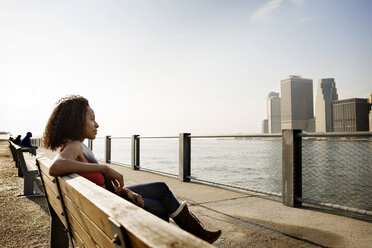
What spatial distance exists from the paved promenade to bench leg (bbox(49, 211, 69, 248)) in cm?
148

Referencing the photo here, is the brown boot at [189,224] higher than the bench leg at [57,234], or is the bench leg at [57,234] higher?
the brown boot at [189,224]

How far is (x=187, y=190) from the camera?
18.2ft

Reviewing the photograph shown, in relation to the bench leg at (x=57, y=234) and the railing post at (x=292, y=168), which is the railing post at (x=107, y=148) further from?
the bench leg at (x=57, y=234)

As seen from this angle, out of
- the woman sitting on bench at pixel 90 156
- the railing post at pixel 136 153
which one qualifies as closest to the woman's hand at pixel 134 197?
the woman sitting on bench at pixel 90 156

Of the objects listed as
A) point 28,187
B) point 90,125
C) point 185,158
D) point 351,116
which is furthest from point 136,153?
point 351,116

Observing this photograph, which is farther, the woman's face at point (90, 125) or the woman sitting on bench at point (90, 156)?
the woman's face at point (90, 125)

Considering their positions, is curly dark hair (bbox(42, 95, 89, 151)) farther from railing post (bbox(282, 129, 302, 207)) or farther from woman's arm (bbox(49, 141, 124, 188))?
railing post (bbox(282, 129, 302, 207))

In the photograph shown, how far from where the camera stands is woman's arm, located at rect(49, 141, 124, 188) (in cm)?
169

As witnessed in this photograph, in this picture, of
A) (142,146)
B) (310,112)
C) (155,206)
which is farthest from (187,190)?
(310,112)

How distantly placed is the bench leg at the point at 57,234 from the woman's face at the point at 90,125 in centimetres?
99

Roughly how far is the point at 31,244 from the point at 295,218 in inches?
124

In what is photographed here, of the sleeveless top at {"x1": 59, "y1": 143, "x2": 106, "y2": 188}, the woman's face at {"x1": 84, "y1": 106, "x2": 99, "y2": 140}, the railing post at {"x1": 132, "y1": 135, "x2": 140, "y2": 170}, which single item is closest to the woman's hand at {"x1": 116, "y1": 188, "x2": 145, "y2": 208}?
the sleeveless top at {"x1": 59, "y1": 143, "x2": 106, "y2": 188}

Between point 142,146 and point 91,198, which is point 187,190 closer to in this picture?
point 142,146

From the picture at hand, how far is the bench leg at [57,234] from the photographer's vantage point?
2.58 meters
